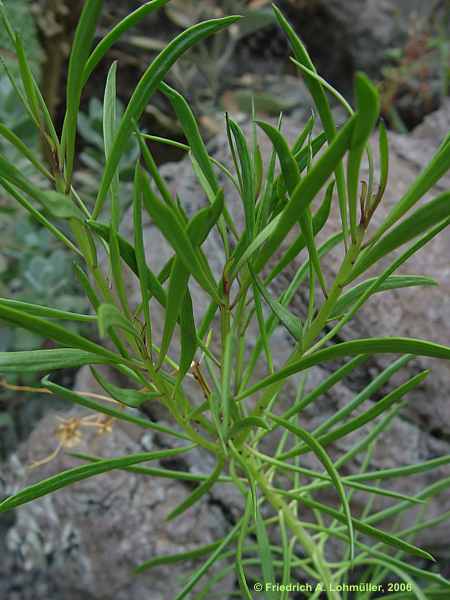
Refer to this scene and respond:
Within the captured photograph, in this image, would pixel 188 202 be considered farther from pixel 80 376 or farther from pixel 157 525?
pixel 157 525

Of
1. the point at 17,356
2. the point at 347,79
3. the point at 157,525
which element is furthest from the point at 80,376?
the point at 347,79

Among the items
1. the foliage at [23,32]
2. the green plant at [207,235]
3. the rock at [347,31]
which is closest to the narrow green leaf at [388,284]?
the green plant at [207,235]

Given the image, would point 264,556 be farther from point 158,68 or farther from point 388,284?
A: point 158,68

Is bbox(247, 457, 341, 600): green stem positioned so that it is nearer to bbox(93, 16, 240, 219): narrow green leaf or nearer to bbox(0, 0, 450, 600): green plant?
bbox(0, 0, 450, 600): green plant

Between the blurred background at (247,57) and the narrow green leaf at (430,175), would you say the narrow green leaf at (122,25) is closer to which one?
the narrow green leaf at (430,175)

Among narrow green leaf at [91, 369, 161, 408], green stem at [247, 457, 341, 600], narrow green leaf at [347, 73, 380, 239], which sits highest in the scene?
narrow green leaf at [347, 73, 380, 239]

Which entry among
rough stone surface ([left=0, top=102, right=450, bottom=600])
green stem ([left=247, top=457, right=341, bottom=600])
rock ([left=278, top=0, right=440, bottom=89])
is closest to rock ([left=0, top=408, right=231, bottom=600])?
rough stone surface ([left=0, top=102, right=450, bottom=600])

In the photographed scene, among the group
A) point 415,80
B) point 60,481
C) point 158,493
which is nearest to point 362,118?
point 60,481

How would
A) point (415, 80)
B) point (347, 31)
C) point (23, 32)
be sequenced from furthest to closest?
point (347, 31)
point (415, 80)
point (23, 32)
